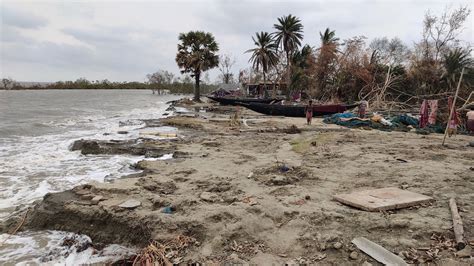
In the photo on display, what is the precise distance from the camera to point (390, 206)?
450 cm

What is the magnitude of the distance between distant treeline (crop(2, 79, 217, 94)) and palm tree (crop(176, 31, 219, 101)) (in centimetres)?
4234

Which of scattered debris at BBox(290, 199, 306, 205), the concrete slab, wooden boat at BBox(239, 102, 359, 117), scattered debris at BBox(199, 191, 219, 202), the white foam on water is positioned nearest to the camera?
the white foam on water

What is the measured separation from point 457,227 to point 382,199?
1.02 m

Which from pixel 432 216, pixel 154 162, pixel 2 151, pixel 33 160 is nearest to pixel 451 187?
pixel 432 216

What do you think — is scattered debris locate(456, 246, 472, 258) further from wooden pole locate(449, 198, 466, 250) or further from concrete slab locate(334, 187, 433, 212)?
concrete slab locate(334, 187, 433, 212)

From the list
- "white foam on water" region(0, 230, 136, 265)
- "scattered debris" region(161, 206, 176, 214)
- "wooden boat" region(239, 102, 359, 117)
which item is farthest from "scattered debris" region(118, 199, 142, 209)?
"wooden boat" region(239, 102, 359, 117)

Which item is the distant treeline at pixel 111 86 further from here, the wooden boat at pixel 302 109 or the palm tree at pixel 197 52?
the wooden boat at pixel 302 109

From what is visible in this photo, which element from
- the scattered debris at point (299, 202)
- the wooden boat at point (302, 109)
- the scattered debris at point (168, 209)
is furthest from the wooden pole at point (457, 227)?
the wooden boat at point (302, 109)

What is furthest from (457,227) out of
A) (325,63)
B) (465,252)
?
(325,63)

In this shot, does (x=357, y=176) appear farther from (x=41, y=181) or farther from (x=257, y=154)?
(x=41, y=181)

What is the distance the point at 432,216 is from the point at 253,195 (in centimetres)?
256

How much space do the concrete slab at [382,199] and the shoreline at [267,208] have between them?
14cm

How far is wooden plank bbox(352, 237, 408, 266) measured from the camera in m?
3.34

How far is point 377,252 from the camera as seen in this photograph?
3512mm
